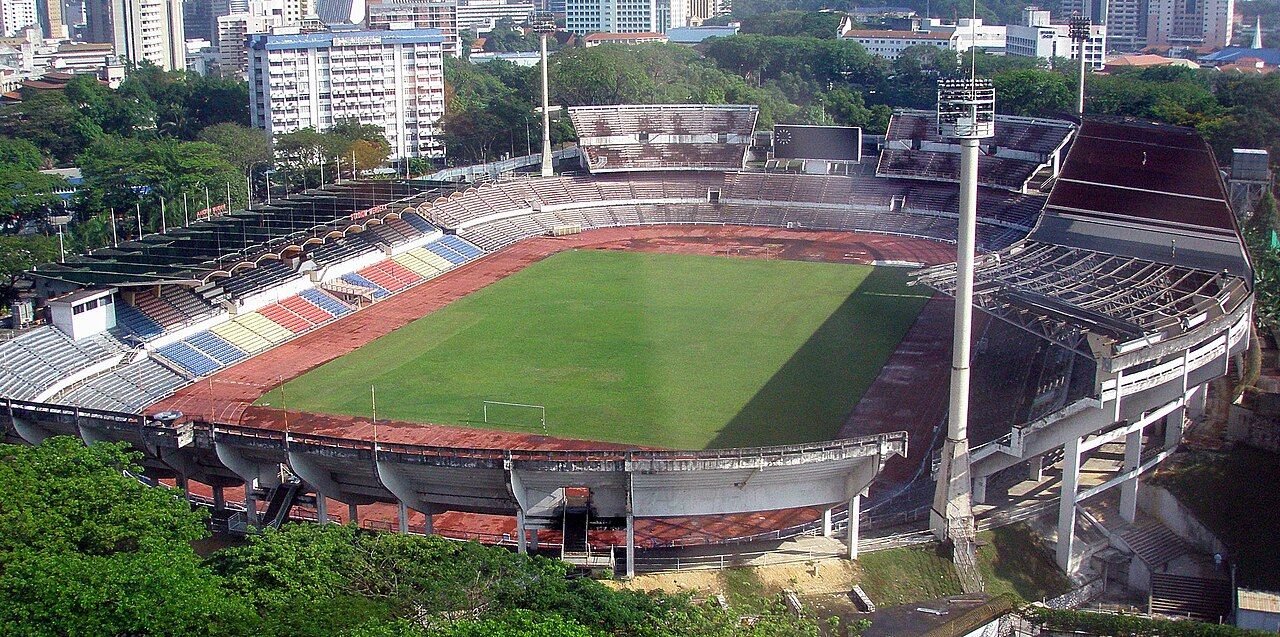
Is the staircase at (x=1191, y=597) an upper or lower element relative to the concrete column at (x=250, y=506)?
lower

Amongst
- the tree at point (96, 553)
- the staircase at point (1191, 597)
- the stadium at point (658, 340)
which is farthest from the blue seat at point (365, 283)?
the staircase at point (1191, 597)

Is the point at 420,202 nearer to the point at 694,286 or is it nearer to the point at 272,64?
the point at 694,286

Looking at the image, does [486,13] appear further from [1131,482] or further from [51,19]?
[1131,482]

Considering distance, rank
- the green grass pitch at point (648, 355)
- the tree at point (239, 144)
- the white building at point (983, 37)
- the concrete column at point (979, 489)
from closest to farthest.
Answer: the concrete column at point (979, 489), the green grass pitch at point (648, 355), the tree at point (239, 144), the white building at point (983, 37)

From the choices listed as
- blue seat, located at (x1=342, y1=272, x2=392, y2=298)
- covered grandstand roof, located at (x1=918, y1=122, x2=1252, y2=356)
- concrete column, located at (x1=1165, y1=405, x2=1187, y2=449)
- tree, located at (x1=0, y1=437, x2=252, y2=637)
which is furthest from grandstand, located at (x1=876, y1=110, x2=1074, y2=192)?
tree, located at (x1=0, y1=437, x2=252, y2=637)

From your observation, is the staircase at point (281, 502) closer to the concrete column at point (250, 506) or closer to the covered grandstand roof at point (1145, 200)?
the concrete column at point (250, 506)

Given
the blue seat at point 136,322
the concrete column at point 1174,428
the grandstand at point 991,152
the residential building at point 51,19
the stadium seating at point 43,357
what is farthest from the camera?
the residential building at point 51,19
